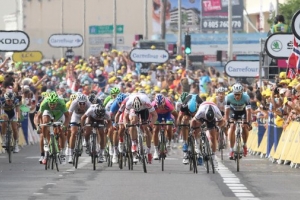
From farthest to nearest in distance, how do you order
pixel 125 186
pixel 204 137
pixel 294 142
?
pixel 294 142 → pixel 204 137 → pixel 125 186

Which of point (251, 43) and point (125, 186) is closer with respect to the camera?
point (125, 186)

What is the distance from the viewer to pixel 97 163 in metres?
30.3

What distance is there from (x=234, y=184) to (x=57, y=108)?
5.93 meters

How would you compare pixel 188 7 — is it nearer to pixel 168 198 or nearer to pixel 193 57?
pixel 193 57

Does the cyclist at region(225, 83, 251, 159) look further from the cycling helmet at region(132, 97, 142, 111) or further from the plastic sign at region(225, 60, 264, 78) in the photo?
the plastic sign at region(225, 60, 264, 78)

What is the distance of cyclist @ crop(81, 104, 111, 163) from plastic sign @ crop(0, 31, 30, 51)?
19.6ft

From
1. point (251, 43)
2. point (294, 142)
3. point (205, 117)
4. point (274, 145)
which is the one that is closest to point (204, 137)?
point (205, 117)

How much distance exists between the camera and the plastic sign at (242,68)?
137 feet

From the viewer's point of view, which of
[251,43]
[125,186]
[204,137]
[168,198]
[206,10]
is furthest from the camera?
[206,10]

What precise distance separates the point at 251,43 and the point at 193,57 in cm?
1169

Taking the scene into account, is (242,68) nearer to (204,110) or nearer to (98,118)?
(98,118)

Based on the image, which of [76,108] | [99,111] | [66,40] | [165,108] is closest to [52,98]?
[99,111]

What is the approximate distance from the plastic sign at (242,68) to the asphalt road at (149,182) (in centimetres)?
1140

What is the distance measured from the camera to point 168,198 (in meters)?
19.9
